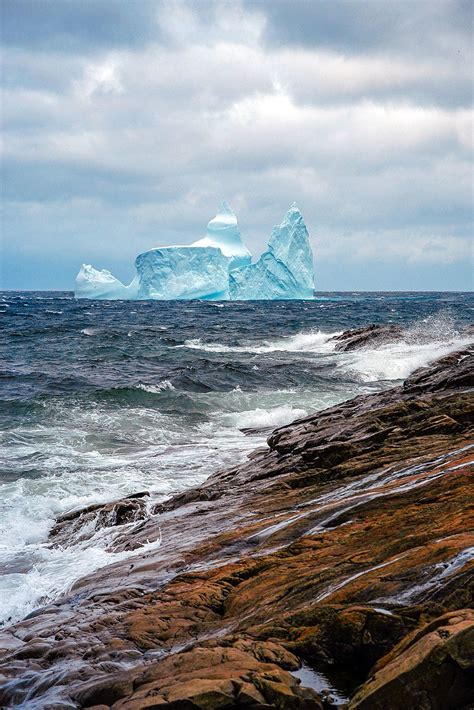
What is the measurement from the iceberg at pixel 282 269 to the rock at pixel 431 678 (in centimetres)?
7391

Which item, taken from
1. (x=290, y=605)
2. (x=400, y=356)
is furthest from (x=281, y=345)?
(x=290, y=605)

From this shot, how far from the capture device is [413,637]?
340 cm

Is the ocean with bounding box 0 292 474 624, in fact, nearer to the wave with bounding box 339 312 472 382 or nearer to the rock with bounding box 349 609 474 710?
the wave with bounding box 339 312 472 382

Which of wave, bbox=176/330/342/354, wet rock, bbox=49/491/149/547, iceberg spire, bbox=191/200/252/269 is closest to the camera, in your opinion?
wet rock, bbox=49/491/149/547

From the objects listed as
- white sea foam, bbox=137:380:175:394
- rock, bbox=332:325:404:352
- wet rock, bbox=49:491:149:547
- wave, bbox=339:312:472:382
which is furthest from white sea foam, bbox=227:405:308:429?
rock, bbox=332:325:404:352

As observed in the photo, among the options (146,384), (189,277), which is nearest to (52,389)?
(146,384)

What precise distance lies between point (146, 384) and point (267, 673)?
18594 mm

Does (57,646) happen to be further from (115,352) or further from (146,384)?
(115,352)

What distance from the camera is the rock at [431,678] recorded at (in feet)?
9.98

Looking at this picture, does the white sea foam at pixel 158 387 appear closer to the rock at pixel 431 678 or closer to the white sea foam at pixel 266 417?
the white sea foam at pixel 266 417

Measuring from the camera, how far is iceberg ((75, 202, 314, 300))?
7631cm

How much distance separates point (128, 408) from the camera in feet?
61.6

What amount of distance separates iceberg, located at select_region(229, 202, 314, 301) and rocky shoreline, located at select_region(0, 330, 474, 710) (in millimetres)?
69315

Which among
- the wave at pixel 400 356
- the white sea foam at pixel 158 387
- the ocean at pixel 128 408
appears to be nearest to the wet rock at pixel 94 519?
the ocean at pixel 128 408
